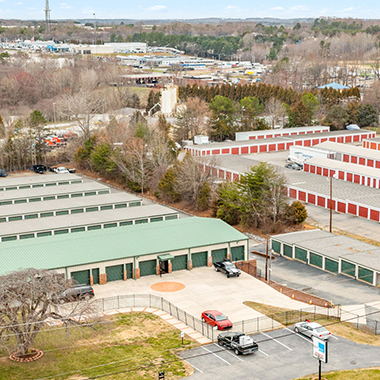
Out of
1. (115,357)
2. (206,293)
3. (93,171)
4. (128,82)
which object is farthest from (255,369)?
(128,82)

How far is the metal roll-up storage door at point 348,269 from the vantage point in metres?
40.4

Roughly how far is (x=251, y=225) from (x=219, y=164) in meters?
16.8

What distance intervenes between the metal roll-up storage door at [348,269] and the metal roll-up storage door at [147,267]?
42.7ft

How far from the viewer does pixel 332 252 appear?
42.4m

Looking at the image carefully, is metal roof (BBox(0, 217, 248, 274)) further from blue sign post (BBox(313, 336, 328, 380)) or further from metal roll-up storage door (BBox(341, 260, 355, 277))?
blue sign post (BBox(313, 336, 328, 380))

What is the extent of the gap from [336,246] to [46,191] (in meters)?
31.0

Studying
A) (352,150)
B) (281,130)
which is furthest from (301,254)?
(281,130)

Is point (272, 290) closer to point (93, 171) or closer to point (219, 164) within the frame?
point (219, 164)

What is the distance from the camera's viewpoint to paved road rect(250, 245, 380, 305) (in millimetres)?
37031

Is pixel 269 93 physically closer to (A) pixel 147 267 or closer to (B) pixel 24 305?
(A) pixel 147 267

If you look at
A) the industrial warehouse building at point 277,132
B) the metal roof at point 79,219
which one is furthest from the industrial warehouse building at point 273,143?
the metal roof at point 79,219

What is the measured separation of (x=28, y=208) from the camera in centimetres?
5450

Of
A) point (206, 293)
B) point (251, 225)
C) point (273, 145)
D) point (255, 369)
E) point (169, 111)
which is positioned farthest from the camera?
point (169, 111)

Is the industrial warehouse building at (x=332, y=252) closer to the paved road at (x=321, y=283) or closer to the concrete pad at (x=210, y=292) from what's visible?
the paved road at (x=321, y=283)
